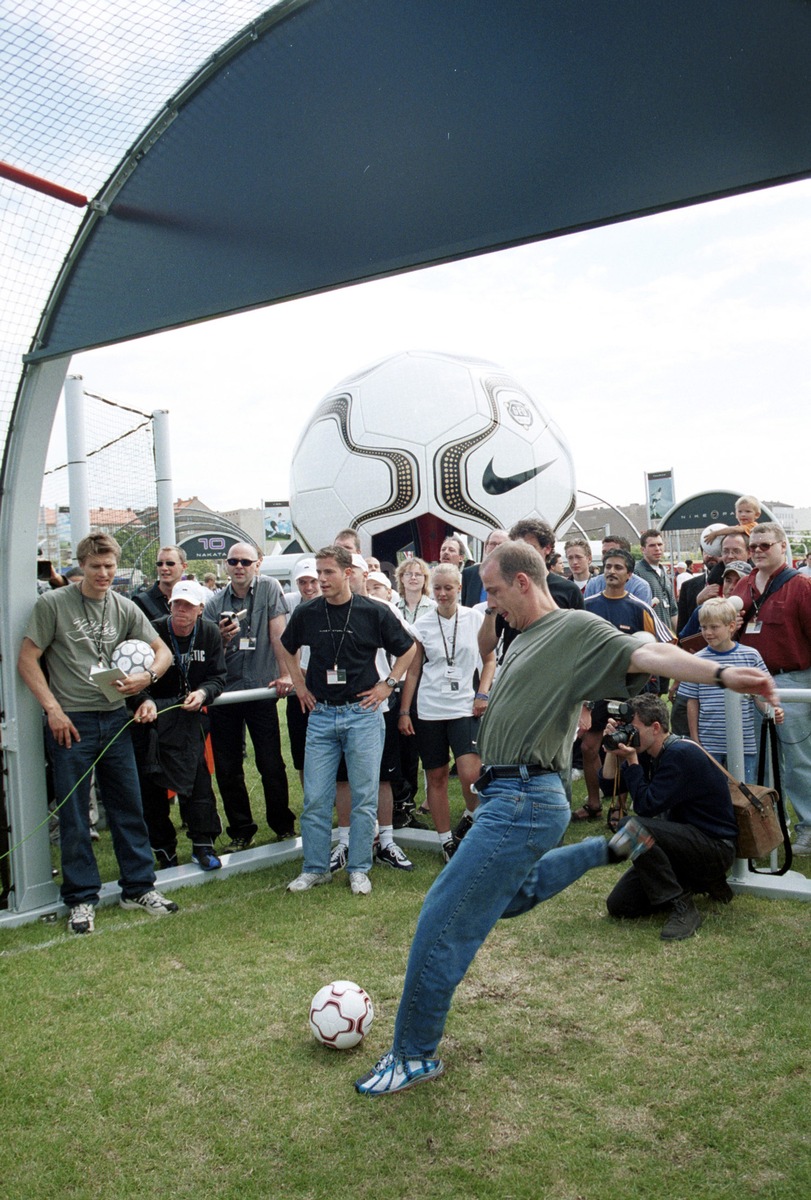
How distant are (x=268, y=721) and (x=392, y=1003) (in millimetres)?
2825

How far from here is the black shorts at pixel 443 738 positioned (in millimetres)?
6293

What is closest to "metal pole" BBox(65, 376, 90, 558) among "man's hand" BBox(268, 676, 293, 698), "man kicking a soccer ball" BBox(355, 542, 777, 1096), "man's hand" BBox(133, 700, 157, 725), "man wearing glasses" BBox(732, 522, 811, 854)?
"man's hand" BBox(268, 676, 293, 698)

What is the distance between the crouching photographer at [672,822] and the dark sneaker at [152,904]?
268 centimetres

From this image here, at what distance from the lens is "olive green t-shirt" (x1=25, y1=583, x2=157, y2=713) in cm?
536

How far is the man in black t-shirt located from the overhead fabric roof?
6.47 feet

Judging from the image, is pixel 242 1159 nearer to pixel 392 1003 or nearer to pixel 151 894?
pixel 392 1003

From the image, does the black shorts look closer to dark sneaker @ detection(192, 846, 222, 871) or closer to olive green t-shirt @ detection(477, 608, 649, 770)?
dark sneaker @ detection(192, 846, 222, 871)

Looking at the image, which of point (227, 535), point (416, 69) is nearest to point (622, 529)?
point (227, 535)

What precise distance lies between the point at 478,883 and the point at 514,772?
44 cm

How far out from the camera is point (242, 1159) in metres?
3.06

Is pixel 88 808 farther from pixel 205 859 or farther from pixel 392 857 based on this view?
pixel 392 857

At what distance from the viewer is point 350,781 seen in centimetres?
585

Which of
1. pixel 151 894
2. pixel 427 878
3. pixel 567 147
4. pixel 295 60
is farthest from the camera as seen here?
pixel 427 878

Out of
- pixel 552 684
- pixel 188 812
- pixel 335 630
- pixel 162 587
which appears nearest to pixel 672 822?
pixel 552 684
